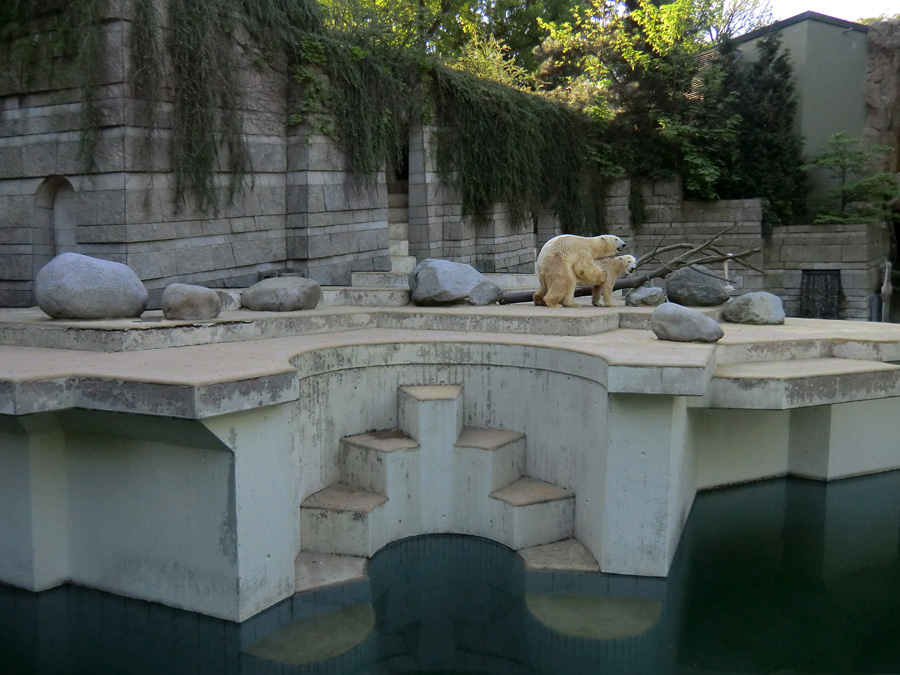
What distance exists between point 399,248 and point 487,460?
236 inches

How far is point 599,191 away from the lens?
16.1m

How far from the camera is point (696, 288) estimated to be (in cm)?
833

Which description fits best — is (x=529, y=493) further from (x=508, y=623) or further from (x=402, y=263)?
(x=402, y=263)

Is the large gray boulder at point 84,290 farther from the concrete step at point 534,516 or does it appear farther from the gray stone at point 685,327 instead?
the gray stone at point 685,327

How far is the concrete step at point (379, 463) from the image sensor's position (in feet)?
18.5

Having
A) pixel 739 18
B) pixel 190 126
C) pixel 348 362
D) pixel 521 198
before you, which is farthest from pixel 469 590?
pixel 739 18

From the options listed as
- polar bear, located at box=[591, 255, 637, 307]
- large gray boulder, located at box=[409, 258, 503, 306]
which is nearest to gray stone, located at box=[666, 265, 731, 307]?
polar bear, located at box=[591, 255, 637, 307]

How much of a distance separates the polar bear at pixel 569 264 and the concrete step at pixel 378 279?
84.3 inches

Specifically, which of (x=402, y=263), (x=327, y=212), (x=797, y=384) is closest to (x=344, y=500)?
(x=797, y=384)

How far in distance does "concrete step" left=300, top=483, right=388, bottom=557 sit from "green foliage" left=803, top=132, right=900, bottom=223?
13331mm

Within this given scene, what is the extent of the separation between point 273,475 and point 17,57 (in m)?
5.82

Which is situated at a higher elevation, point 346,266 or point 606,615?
point 346,266

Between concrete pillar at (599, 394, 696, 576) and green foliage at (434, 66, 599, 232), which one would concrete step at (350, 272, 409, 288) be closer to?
green foliage at (434, 66, 599, 232)

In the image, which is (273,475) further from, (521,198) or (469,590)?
(521,198)
